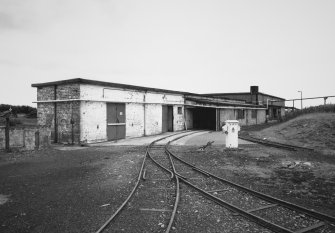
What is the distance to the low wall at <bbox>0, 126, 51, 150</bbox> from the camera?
1268 cm

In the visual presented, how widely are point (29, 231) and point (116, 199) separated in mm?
2043

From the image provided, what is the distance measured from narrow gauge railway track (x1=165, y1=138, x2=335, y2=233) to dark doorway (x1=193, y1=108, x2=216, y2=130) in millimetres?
21091

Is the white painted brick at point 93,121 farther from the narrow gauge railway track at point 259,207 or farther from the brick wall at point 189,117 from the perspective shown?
the brick wall at point 189,117

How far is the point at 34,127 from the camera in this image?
1338cm

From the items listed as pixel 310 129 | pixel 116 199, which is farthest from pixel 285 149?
Answer: pixel 116 199

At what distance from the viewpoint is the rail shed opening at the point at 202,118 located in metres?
28.4

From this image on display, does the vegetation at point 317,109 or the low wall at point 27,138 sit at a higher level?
the vegetation at point 317,109

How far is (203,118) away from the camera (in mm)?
29047

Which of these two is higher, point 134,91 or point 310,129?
point 134,91

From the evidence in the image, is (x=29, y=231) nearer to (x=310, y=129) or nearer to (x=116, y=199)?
(x=116, y=199)

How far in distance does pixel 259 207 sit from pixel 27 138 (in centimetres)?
1245

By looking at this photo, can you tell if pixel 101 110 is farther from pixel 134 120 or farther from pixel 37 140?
pixel 37 140

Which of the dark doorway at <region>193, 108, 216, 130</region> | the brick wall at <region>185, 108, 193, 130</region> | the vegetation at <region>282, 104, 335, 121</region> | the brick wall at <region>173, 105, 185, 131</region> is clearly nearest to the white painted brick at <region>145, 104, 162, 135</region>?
the brick wall at <region>173, 105, 185, 131</region>

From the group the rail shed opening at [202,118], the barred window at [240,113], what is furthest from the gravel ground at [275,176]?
the barred window at [240,113]
